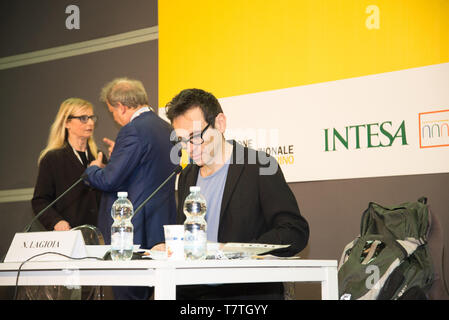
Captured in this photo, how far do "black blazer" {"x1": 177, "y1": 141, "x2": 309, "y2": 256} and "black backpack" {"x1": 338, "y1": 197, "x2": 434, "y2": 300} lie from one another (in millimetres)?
544

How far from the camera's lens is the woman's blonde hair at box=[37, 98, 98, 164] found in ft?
13.6

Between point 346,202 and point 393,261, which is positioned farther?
point 346,202

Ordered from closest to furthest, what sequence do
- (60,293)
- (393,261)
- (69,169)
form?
(393,261) → (60,293) → (69,169)

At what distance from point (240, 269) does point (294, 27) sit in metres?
2.13

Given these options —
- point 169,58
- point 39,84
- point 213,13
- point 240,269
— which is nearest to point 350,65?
point 213,13

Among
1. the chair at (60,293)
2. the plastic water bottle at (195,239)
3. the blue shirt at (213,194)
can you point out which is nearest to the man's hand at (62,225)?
the chair at (60,293)

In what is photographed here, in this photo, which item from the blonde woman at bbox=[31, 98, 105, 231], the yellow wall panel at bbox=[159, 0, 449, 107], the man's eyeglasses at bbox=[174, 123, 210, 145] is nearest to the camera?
the man's eyeglasses at bbox=[174, 123, 210, 145]

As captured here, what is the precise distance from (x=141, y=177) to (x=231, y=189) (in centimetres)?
98

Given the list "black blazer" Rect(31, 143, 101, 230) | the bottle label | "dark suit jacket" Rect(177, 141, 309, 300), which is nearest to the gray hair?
"black blazer" Rect(31, 143, 101, 230)

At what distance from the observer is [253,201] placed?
216 cm

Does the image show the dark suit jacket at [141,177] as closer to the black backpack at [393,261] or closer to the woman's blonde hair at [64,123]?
the black backpack at [393,261]

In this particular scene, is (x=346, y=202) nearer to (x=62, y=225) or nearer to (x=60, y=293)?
(x=60, y=293)

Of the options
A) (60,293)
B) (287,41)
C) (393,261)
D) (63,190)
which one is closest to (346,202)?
(393,261)

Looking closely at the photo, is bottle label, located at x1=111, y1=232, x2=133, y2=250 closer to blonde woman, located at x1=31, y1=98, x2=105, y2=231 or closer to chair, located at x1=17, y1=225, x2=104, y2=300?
chair, located at x1=17, y1=225, x2=104, y2=300
